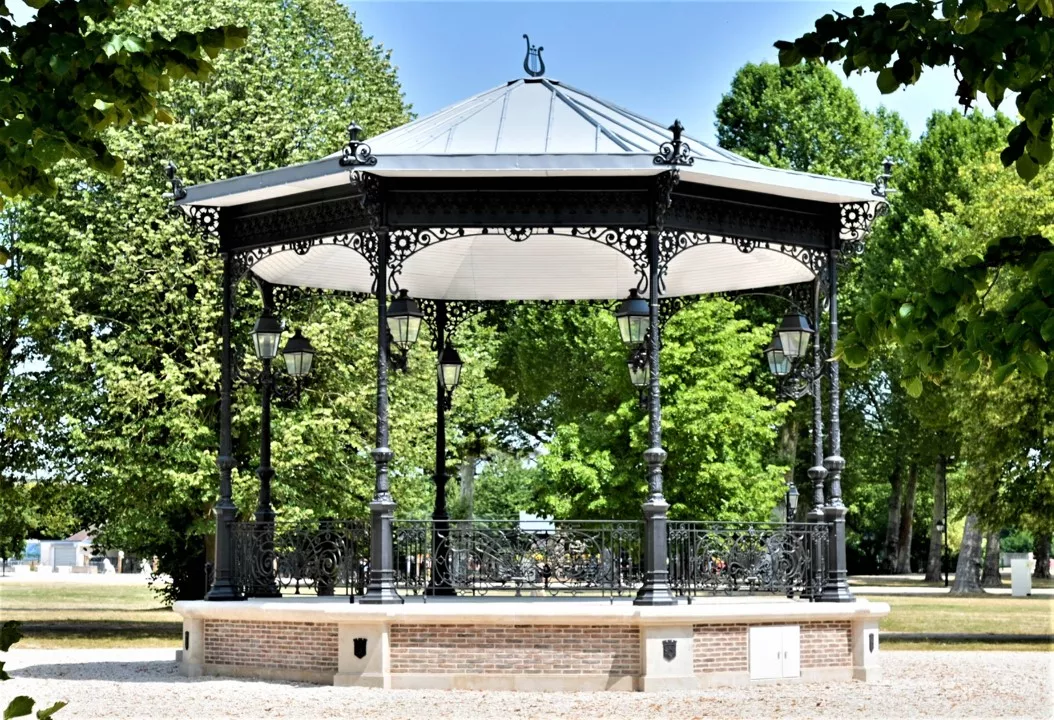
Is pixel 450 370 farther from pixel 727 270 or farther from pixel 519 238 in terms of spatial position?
pixel 727 270

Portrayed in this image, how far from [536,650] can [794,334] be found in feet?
17.1

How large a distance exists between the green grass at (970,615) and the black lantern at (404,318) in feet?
48.9

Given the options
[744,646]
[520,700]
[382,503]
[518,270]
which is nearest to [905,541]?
[518,270]

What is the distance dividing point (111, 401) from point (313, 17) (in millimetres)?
11632

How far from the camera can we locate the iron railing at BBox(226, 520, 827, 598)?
15961 millimetres

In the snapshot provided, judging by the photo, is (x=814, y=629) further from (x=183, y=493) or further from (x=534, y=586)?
(x=183, y=493)

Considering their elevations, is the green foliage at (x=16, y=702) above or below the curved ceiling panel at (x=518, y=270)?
below

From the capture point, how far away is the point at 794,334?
17906mm

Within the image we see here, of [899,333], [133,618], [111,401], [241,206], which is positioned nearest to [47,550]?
[133,618]

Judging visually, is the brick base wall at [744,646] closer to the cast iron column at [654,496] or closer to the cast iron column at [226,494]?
the cast iron column at [654,496]

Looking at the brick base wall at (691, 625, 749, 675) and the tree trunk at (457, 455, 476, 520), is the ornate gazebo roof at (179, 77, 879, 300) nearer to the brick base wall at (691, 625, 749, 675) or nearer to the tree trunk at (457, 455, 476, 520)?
the brick base wall at (691, 625, 749, 675)

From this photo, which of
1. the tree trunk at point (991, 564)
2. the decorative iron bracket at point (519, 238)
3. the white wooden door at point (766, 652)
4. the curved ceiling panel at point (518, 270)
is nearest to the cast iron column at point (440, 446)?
the curved ceiling panel at point (518, 270)

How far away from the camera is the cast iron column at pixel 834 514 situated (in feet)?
55.2

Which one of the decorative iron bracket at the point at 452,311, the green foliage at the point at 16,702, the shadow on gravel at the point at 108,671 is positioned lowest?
the shadow on gravel at the point at 108,671
